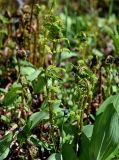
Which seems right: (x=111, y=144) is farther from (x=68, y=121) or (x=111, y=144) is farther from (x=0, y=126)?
(x=0, y=126)

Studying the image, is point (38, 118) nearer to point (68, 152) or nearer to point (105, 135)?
point (68, 152)

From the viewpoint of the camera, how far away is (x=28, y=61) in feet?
10.4

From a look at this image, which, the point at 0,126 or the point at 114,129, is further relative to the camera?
the point at 0,126

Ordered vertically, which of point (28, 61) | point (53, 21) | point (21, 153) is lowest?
point (21, 153)

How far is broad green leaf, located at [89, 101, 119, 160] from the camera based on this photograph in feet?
6.50

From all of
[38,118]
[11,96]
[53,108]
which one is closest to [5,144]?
[38,118]

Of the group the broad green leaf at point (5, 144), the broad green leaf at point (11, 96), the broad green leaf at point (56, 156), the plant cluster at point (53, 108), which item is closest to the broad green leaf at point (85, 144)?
the plant cluster at point (53, 108)

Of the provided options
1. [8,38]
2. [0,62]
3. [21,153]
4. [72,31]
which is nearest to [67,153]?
[21,153]

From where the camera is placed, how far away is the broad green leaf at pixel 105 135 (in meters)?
1.98

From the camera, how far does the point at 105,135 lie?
79.7 inches

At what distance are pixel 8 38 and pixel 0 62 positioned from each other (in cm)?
30

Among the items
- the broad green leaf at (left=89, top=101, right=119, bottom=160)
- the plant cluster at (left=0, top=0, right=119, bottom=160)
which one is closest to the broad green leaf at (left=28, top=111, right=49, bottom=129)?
the plant cluster at (left=0, top=0, right=119, bottom=160)

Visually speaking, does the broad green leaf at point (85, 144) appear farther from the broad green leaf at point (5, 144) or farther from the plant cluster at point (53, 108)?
the broad green leaf at point (5, 144)

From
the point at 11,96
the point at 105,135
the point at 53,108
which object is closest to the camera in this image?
the point at 105,135
